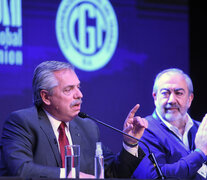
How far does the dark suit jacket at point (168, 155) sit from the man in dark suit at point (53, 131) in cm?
33

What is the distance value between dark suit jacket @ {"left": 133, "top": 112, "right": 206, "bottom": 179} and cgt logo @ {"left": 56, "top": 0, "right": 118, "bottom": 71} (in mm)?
931

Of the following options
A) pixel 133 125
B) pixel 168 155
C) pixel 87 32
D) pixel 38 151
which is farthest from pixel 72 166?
pixel 87 32

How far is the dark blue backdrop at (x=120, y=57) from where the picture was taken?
3926 mm

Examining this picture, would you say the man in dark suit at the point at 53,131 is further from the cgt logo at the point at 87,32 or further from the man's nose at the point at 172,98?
the cgt logo at the point at 87,32

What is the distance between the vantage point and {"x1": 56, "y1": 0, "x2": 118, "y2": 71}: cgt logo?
4137mm

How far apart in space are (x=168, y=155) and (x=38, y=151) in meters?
1.10

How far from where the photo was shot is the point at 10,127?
9.39ft

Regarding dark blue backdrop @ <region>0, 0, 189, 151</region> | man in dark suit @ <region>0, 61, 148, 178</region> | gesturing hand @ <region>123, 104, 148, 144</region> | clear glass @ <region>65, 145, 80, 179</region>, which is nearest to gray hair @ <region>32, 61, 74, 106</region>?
man in dark suit @ <region>0, 61, 148, 178</region>

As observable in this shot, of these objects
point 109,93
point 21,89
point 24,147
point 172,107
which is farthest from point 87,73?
point 24,147

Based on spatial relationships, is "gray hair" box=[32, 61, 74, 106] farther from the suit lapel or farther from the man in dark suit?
the suit lapel

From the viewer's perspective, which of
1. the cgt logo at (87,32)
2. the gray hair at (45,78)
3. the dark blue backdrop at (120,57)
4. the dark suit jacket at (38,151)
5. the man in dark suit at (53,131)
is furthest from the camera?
the cgt logo at (87,32)

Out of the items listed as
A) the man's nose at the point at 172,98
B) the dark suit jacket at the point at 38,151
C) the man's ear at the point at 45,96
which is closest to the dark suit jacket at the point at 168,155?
the man's nose at the point at 172,98

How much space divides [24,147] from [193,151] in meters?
1.39

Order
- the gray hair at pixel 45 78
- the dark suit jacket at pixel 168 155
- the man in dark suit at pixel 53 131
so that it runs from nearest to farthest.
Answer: the man in dark suit at pixel 53 131
the gray hair at pixel 45 78
the dark suit jacket at pixel 168 155
